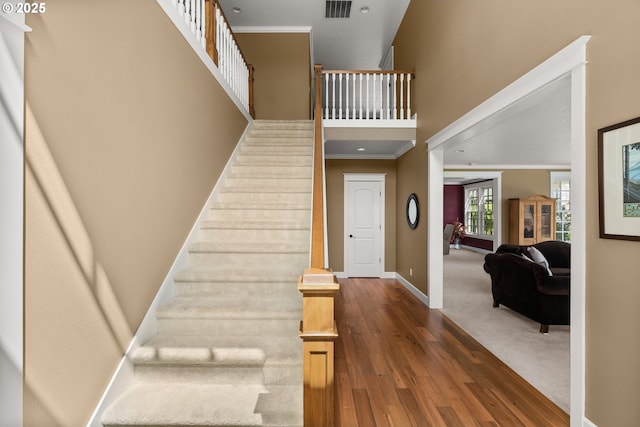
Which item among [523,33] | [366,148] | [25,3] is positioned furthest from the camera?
[366,148]

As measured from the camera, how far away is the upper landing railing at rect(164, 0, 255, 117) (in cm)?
293

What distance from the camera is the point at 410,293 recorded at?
521cm

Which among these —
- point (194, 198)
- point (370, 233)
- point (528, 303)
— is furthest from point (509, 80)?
point (370, 233)

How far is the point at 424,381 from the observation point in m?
2.49

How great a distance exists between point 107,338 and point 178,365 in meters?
0.45

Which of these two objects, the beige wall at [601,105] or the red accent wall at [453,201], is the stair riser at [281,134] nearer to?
the beige wall at [601,105]

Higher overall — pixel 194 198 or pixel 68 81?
pixel 68 81

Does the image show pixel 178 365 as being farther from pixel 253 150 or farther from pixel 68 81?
pixel 253 150

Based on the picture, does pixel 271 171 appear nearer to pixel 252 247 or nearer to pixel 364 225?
pixel 252 247

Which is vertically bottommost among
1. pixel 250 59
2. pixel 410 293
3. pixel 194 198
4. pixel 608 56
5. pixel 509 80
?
pixel 410 293

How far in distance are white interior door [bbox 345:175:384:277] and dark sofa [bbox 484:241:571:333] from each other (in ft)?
7.75

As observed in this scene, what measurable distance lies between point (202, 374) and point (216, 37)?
11.6 ft

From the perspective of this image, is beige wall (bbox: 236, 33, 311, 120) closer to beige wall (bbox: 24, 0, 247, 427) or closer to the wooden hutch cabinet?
beige wall (bbox: 24, 0, 247, 427)

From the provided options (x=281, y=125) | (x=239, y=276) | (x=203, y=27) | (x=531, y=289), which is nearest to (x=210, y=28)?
(x=203, y=27)
